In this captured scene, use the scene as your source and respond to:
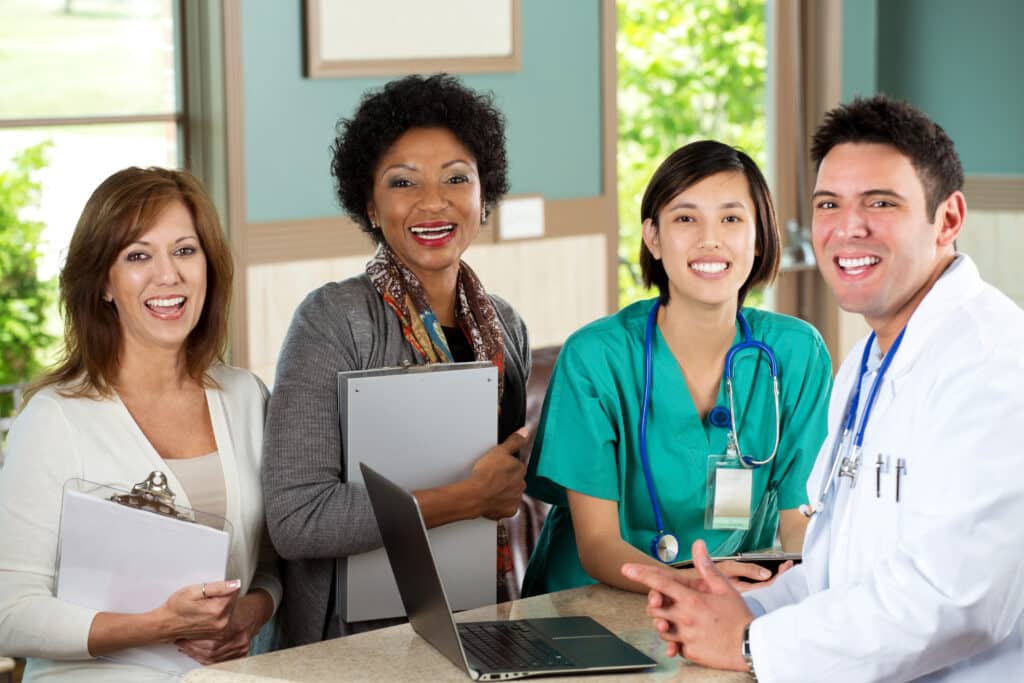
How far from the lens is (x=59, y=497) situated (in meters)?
2.08

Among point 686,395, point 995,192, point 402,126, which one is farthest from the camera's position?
point 995,192

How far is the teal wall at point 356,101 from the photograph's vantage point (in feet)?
13.0

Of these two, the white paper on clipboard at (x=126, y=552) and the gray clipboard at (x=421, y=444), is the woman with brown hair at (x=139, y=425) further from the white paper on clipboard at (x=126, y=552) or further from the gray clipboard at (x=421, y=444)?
the gray clipboard at (x=421, y=444)

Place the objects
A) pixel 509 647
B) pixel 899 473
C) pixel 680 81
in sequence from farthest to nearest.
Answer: pixel 680 81, pixel 509 647, pixel 899 473

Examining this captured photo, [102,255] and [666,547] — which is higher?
[102,255]

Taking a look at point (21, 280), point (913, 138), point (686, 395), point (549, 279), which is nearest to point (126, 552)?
point (686, 395)

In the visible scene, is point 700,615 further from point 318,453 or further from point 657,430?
point 318,453

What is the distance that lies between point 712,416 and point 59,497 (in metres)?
1.05

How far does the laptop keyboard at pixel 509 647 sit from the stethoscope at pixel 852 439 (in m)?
0.40

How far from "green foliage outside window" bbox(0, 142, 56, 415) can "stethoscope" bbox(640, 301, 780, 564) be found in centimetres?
209

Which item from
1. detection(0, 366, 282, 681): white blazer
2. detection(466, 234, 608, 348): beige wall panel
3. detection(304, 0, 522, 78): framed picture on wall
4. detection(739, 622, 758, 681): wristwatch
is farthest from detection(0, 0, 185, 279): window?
detection(739, 622, 758, 681): wristwatch

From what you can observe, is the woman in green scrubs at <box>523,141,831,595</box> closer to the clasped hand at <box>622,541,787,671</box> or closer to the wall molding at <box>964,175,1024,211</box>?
the clasped hand at <box>622,541,787,671</box>

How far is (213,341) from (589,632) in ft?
2.73

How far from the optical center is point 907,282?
1.85 meters
